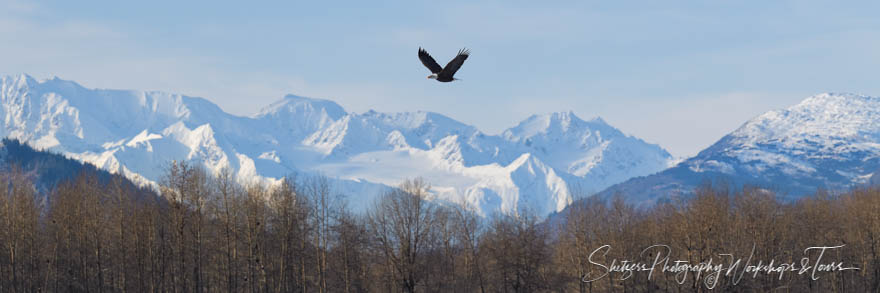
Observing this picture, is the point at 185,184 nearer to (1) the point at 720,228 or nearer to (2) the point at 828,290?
(1) the point at 720,228

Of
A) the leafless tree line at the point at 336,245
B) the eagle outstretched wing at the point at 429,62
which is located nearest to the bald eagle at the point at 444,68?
the eagle outstretched wing at the point at 429,62

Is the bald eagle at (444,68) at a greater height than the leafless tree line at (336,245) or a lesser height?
greater

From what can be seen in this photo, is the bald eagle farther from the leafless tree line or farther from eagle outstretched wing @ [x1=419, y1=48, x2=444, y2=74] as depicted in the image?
the leafless tree line

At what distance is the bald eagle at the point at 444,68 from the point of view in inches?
1308

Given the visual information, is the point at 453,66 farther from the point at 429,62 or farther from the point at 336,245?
the point at 336,245

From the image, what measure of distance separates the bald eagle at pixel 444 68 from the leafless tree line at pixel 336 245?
147ft

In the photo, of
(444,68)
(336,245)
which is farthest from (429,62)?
(336,245)

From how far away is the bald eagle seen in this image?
109ft

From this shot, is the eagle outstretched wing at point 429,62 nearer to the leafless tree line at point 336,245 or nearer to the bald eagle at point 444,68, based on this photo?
the bald eagle at point 444,68

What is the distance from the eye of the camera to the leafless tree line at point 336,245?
259ft

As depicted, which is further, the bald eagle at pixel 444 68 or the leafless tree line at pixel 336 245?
the leafless tree line at pixel 336 245

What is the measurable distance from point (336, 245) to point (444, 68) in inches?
2539

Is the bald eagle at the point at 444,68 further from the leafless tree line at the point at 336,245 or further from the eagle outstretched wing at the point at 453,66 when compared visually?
the leafless tree line at the point at 336,245

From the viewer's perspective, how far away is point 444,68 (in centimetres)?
3334
